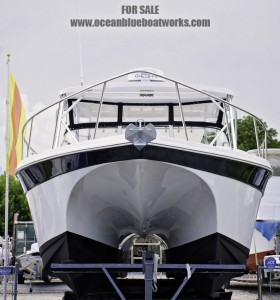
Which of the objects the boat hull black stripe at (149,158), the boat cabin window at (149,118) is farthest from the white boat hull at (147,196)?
the boat cabin window at (149,118)

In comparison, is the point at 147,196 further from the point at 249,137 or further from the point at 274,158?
the point at 249,137

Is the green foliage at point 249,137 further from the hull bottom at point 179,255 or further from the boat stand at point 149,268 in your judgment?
the boat stand at point 149,268

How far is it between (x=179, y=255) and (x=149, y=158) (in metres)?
2.44

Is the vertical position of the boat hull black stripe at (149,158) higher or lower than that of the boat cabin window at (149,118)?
lower

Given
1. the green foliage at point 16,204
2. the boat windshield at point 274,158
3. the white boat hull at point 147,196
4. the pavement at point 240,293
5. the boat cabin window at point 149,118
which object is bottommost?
the pavement at point 240,293

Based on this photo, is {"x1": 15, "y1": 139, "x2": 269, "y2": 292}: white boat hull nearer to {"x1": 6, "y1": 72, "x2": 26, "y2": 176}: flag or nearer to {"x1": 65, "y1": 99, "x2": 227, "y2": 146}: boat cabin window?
{"x1": 65, "y1": 99, "x2": 227, "y2": 146}: boat cabin window

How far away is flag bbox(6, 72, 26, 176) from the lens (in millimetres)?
13977

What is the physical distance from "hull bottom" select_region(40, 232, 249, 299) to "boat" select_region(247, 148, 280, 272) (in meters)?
6.41

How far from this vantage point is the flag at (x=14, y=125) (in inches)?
550

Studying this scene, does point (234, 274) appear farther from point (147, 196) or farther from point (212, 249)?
point (147, 196)

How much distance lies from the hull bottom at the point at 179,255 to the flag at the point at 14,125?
552cm

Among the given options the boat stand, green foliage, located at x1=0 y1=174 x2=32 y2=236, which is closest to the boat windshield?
the boat stand

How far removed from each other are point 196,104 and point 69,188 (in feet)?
11.5

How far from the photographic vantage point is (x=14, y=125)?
14.8 m
